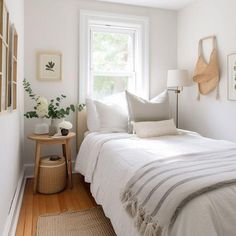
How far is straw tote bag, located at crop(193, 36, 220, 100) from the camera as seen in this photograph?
298 centimetres

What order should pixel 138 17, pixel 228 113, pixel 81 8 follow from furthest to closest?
pixel 138 17
pixel 81 8
pixel 228 113

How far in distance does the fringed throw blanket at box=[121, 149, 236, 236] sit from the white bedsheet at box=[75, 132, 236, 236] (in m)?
0.04

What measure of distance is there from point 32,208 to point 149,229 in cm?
154

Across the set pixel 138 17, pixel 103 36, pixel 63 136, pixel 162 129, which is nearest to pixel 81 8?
pixel 103 36

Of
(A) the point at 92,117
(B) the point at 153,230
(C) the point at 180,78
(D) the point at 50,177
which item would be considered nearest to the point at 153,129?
(A) the point at 92,117

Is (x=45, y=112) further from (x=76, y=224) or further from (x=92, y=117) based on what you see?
(x=76, y=224)

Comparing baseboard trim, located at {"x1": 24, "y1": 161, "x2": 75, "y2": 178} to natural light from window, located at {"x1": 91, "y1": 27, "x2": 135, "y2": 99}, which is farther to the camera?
natural light from window, located at {"x1": 91, "y1": 27, "x2": 135, "y2": 99}

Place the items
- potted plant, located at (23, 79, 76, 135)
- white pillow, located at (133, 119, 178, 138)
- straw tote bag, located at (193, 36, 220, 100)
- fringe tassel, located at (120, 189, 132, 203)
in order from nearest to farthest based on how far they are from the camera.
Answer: fringe tassel, located at (120, 189, 132, 203) → white pillow, located at (133, 119, 178, 138) → potted plant, located at (23, 79, 76, 135) → straw tote bag, located at (193, 36, 220, 100)

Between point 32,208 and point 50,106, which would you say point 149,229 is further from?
point 50,106

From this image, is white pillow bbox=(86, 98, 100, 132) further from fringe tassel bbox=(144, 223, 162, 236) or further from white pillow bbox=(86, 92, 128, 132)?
fringe tassel bbox=(144, 223, 162, 236)

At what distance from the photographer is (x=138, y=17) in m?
3.50

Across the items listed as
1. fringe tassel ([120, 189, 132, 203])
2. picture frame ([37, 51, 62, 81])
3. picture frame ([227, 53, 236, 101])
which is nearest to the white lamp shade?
picture frame ([227, 53, 236, 101])

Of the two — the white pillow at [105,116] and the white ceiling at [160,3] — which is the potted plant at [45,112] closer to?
the white pillow at [105,116]

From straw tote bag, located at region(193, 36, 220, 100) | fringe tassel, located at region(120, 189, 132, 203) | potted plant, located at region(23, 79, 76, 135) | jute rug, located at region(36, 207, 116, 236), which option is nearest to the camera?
fringe tassel, located at region(120, 189, 132, 203)
